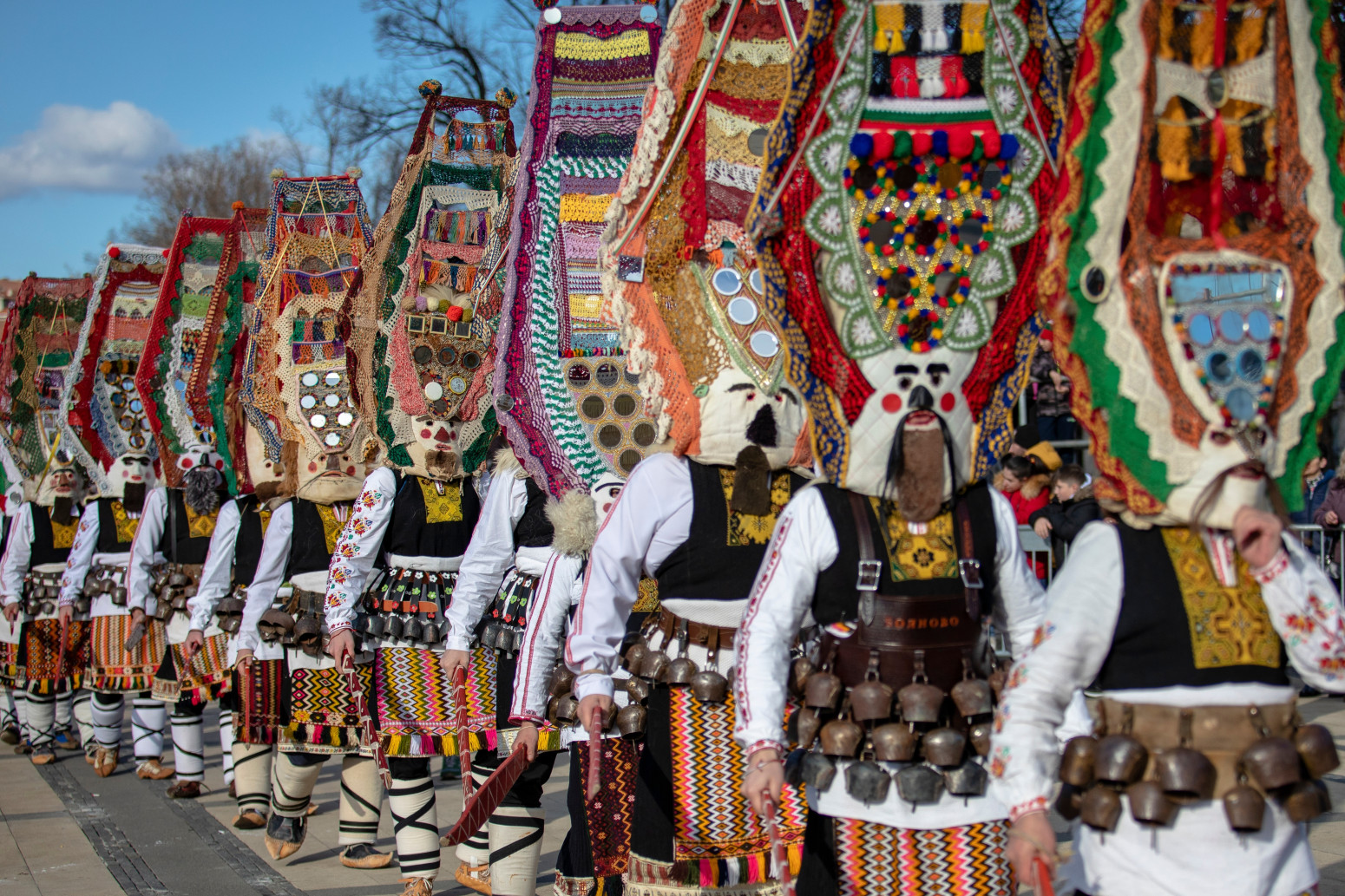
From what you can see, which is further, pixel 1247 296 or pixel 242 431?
pixel 242 431

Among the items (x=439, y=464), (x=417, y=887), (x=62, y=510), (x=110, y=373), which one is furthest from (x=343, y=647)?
(x=62, y=510)

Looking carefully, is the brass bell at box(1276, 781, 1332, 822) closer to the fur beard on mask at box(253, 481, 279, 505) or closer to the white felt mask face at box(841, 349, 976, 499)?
A: the white felt mask face at box(841, 349, 976, 499)

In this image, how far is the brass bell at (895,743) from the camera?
310 cm

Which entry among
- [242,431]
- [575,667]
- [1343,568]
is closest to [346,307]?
[242,431]

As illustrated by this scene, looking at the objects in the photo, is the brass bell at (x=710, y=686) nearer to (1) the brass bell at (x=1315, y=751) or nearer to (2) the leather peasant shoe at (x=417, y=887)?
(1) the brass bell at (x=1315, y=751)

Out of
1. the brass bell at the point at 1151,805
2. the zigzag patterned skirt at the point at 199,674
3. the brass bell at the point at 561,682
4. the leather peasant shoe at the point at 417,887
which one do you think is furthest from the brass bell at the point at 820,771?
the zigzag patterned skirt at the point at 199,674

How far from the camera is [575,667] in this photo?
414cm

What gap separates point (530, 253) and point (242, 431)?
→ 10.3 feet

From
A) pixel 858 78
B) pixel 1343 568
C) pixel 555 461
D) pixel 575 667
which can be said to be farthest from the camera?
pixel 1343 568

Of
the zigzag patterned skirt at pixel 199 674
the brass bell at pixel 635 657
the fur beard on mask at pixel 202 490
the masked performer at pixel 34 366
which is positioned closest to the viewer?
the brass bell at pixel 635 657

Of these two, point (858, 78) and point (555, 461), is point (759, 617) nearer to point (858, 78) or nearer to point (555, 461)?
point (858, 78)

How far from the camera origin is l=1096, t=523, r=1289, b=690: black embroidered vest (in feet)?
8.84

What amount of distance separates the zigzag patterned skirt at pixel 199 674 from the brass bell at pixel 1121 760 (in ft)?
22.5

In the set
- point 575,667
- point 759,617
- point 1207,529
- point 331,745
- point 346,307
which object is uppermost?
point 346,307
